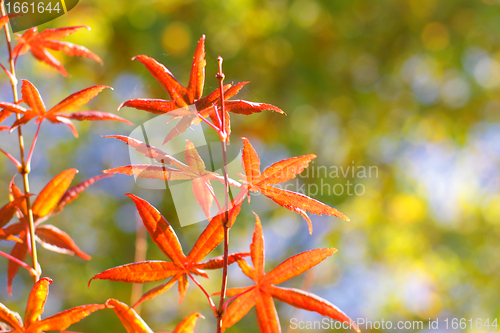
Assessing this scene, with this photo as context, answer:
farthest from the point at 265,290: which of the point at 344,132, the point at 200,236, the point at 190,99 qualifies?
the point at 344,132

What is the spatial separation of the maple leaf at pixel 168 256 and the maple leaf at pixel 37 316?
0.05 meters

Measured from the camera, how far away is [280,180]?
1.06ft

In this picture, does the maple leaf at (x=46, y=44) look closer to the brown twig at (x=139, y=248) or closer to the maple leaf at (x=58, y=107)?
the maple leaf at (x=58, y=107)

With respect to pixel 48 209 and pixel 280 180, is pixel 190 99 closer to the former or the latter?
pixel 280 180

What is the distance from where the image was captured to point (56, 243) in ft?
1.44

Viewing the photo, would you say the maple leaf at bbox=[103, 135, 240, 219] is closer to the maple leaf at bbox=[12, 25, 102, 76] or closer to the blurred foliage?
the maple leaf at bbox=[12, 25, 102, 76]

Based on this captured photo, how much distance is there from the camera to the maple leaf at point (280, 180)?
29 centimetres

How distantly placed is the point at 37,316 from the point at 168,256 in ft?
0.40

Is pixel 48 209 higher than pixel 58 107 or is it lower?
lower

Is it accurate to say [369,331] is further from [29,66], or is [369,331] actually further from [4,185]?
[29,66]

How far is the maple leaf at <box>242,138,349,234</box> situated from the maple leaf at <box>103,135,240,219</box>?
20mm

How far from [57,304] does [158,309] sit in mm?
566

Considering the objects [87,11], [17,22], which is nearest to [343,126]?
[87,11]

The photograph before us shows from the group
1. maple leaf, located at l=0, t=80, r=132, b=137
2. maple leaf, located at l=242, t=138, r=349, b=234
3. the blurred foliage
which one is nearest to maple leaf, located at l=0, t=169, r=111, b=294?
maple leaf, located at l=0, t=80, r=132, b=137
